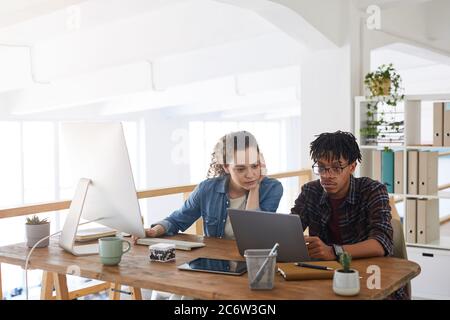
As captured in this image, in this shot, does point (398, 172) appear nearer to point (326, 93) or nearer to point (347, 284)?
point (326, 93)

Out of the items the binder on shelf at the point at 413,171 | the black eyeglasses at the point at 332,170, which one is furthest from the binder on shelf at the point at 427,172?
the black eyeglasses at the point at 332,170

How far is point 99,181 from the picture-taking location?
229 cm

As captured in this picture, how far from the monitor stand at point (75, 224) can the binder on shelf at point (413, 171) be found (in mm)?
2641

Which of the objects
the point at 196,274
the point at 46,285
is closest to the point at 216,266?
the point at 196,274

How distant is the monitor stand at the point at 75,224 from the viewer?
2262mm

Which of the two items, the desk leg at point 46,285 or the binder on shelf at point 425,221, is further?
the binder on shelf at point 425,221

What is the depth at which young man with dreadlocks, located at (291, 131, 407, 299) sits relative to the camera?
230 centimetres

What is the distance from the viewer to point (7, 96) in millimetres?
8258

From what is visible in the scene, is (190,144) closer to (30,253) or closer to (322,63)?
(322,63)

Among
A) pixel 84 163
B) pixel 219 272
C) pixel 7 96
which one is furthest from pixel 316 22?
pixel 7 96

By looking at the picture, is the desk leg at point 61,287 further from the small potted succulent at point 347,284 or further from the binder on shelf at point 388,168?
the binder on shelf at point 388,168

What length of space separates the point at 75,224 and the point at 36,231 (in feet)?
0.77

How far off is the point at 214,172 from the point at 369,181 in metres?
0.77

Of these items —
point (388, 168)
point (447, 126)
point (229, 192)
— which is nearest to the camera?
point (229, 192)
